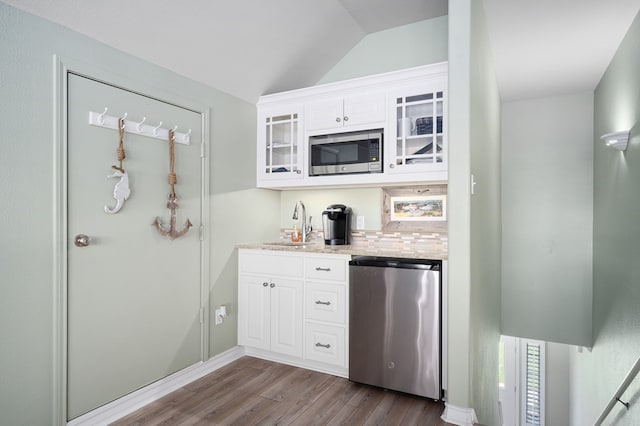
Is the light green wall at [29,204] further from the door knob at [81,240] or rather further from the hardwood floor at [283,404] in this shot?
the hardwood floor at [283,404]

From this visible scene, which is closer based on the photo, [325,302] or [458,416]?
[458,416]

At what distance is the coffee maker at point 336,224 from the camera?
10.1ft

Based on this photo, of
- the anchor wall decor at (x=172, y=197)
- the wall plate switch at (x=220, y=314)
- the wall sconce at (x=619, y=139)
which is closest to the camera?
the anchor wall decor at (x=172, y=197)

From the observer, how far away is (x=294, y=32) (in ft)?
8.91

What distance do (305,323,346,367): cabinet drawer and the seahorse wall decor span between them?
4.90 feet

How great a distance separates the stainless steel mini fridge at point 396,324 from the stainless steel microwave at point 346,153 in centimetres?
73

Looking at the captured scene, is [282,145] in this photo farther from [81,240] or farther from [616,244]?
[616,244]

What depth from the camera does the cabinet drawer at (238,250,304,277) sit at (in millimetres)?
2746

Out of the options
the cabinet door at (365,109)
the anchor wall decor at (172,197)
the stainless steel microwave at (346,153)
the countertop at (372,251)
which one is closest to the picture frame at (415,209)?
the countertop at (372,251)

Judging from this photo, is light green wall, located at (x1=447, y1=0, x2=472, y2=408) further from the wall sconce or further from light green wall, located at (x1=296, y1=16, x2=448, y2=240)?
the wall sconce

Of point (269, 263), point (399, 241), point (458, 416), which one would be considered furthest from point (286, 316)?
point (458, 416)

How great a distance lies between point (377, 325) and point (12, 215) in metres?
2.06

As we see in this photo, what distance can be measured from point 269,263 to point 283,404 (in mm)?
1012

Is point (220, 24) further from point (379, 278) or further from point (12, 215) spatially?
point (379, 278)
